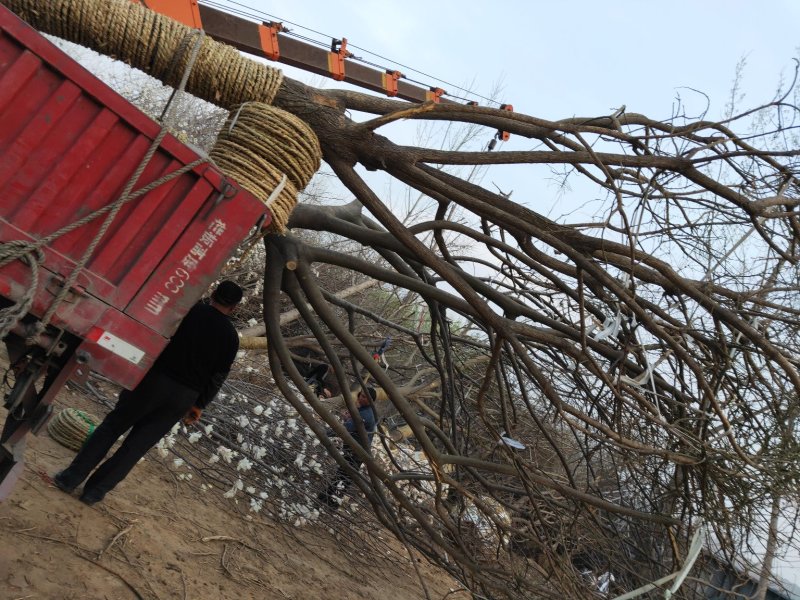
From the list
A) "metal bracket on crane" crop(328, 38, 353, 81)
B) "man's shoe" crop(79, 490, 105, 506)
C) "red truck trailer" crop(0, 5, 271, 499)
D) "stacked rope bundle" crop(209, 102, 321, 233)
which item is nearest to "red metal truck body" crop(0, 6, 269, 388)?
"red truck trailer" crop(0, 5, 271, 499)

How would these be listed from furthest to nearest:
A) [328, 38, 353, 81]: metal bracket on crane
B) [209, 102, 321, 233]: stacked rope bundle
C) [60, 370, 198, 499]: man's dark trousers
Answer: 1. [328, 38, 353, 81]: metal bracket on crane
2. [60, 370, 198, 499]: man's dark trousers
3. [209, 102, 321, 233]: stacked rope bundle

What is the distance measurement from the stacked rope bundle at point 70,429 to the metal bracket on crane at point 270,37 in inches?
194

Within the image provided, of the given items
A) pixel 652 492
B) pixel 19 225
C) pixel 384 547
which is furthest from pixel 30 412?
pixel 384 547

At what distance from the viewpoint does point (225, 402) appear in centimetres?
820

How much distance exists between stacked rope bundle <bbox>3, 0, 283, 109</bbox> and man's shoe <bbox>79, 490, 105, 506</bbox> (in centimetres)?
323

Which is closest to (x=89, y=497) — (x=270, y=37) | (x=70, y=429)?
(x=70, y=429)

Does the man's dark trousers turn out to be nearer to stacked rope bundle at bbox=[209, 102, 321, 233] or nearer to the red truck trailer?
the red truck trailer

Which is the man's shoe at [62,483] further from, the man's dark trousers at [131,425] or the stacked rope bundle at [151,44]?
the stacked rope bundle at [151,44]

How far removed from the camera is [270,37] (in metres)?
9.09

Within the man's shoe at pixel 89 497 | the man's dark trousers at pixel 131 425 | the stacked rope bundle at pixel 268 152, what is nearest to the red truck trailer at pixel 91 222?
the stacked rope bundle at pixel 268 152

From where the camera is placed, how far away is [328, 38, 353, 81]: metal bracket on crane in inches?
415

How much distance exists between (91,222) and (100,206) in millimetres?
88

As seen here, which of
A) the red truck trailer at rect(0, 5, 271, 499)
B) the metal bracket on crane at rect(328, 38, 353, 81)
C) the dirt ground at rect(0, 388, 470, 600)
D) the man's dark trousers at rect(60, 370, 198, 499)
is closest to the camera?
the red truck trailer at rect(0, 5, 271, 499)

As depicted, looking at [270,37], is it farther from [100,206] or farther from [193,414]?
[100,206]
